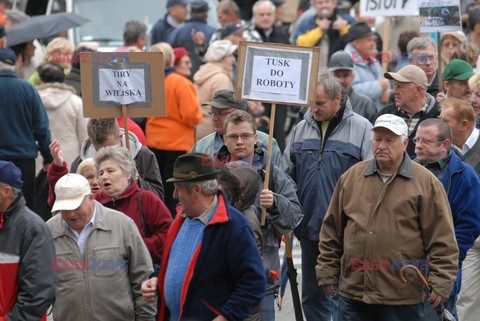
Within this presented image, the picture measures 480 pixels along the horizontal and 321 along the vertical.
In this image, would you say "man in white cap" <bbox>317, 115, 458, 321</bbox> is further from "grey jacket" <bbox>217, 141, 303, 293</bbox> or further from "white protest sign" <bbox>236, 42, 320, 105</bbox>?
"white protest sign" <bbox>236, 42, 320, 105</bbox>

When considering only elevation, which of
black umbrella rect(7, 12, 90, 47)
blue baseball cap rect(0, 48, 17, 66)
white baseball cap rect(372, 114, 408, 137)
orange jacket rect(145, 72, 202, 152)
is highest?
white baseball cap rect(372, 114, 408, 137)

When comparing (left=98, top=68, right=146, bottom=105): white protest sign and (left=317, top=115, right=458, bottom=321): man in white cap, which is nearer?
(left=317, top=115, right=458, bottom=321): man in white cap

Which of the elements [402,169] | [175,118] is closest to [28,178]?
[175,118]

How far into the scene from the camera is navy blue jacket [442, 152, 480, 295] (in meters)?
7.48

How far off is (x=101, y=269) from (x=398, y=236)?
1.74 meters

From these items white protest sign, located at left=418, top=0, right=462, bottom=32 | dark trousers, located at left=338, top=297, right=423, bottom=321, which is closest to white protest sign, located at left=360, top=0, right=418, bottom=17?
white protest sign, located at left=418, top=0, right=462, bottom=32

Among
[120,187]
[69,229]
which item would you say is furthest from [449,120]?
[69,229]

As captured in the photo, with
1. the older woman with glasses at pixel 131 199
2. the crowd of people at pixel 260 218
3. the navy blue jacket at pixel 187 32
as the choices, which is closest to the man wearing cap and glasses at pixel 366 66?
the crowd of people at pixel 260 218

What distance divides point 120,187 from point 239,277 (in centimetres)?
171

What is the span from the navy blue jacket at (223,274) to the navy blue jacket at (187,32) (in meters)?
10.3

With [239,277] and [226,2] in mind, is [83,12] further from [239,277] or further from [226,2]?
[239,277]

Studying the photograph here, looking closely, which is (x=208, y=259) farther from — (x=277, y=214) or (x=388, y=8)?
(x=388, y=8)

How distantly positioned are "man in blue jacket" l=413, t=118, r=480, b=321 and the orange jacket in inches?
197

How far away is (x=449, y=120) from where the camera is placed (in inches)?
344
